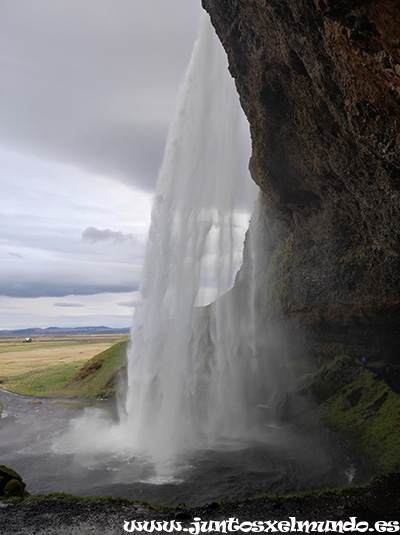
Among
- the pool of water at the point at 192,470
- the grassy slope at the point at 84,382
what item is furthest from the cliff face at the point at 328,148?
the grassy slope at the point at 84,382

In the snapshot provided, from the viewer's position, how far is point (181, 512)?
14.6 meters

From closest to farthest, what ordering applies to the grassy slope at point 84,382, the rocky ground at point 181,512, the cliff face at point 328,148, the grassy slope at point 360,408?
the rocky ground at point 181,512 → the cliff face at point 328,148 → the grassy slope at point 360,408 → the grassy slope at point 84,382

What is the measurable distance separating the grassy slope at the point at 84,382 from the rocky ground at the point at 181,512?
29126 millimetres

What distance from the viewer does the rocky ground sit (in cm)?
1373

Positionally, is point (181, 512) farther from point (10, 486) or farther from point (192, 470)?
point (10, 486)

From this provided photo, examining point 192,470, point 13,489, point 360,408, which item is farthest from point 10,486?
point 360,408

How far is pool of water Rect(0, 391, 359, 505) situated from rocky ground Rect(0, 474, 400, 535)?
143cm

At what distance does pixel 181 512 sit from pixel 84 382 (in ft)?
127

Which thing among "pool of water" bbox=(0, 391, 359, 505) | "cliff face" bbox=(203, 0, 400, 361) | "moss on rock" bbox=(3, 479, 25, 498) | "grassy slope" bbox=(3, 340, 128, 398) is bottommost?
"grassy slope" bbox=(3, 340, 128, 398)

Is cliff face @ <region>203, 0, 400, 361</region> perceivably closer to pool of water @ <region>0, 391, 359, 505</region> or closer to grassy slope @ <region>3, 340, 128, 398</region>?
pool of water @ <region>0, 391, 359, 505</region>

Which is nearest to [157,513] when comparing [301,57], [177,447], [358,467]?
[177,447]

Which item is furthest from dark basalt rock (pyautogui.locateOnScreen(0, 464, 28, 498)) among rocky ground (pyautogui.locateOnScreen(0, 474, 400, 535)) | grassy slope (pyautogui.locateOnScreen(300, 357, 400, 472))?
grassy slope (pyautogui.locateOnScreen(300, 357, 400, 472))

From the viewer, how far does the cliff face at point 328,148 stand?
13898mm

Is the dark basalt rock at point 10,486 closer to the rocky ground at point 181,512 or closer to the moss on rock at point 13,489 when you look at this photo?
the moss on rock at point 13,489
